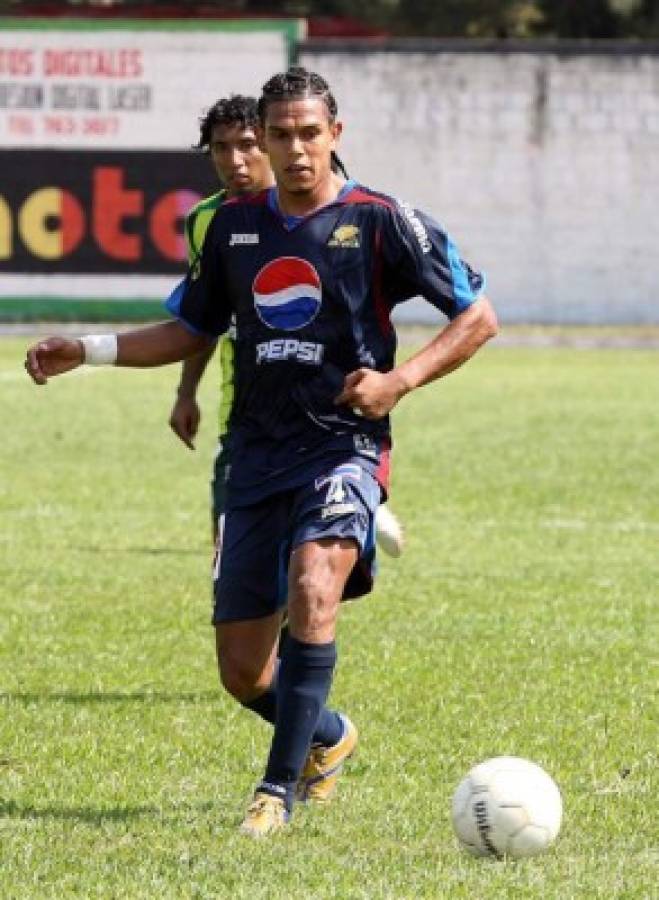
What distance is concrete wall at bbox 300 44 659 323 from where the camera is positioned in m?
34.9

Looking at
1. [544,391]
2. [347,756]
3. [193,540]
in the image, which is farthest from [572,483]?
[347,756]

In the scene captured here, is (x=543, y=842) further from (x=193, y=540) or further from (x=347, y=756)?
(x=193, y=540)

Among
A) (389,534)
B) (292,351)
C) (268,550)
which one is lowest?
(389,534)

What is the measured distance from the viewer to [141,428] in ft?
67.7

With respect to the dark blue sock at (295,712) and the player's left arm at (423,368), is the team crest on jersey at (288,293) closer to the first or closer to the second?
the player's left arm at (423,368)

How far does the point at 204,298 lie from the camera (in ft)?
22.7

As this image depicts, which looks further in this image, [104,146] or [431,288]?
[104,146]

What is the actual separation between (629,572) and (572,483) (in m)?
4.25

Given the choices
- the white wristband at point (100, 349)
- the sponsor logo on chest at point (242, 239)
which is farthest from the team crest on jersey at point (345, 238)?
the white wristband at point (100, 349)

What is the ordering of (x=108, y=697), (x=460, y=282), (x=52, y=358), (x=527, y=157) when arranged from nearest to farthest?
(x=460, y=282) → (x=52, y=358) → (x=108, y=697) → (x=527, y=157)

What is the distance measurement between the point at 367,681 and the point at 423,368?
280cm

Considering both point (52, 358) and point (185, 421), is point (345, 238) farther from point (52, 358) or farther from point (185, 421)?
point (185, 421)

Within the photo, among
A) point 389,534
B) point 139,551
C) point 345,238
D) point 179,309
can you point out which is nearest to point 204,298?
point 179,309

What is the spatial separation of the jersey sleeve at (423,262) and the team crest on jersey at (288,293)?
0.77 feet
